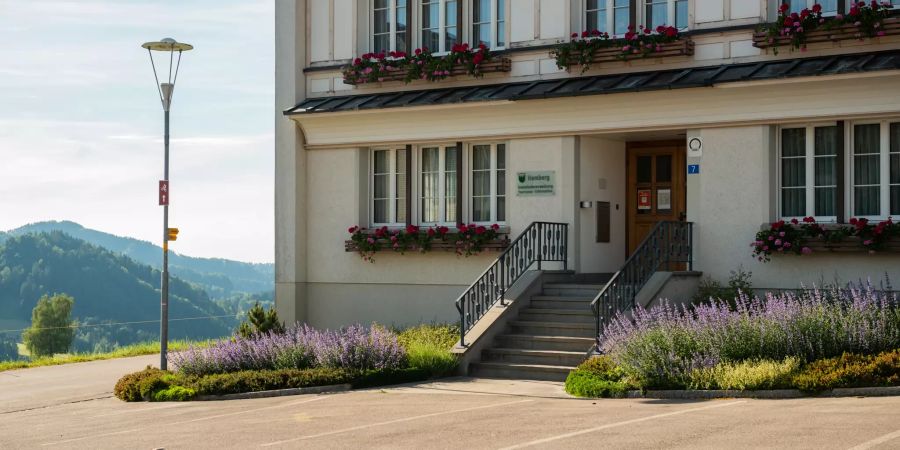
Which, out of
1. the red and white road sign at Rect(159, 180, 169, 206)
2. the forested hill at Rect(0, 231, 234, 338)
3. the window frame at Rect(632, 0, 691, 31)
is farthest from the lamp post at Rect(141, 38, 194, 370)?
the forested hill at Rect(0, 231, 234, 338)

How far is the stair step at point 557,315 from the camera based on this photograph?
67.8ft

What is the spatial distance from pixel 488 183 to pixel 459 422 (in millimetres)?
10310

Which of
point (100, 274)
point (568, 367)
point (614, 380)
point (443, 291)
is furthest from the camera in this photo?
point (100, 274)

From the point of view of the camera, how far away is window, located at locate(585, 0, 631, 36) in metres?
22.8

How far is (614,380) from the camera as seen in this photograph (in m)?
17.0

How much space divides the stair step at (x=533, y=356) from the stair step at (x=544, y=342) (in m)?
0.15

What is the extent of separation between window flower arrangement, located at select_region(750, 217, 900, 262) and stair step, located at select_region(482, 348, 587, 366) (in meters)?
3.78

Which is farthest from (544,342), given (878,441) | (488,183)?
(878,441)

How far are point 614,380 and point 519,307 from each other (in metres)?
4.58

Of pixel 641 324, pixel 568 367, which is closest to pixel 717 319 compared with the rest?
pixel 641 324

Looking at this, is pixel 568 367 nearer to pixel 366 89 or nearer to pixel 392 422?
pixel 392 422

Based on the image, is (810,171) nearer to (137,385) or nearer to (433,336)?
(433,336)

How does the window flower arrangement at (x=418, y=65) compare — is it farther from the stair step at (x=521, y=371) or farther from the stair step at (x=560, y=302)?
the stair step at (x=521, y=371)

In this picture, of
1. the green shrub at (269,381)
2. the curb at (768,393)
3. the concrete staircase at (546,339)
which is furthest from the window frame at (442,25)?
the curb at (768,393)
